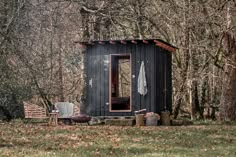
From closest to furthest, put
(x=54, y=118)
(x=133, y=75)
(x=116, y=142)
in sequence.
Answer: (x=116, y=142), (x=54, y=118), (x=133, y=75)

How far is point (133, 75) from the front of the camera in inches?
748

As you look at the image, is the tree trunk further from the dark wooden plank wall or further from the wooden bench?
the wooden bench

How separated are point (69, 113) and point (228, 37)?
632 cm

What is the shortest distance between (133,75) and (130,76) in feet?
0.75

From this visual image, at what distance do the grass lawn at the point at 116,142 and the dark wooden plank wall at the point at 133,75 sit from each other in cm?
321

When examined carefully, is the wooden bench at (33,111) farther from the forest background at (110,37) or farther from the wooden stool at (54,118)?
the wooden stool at (54,118)

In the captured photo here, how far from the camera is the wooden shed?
18828 mm

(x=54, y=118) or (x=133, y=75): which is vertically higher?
(x=133, y=75)

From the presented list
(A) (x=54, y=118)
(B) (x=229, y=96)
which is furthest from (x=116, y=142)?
(B) (x=229, y=96)

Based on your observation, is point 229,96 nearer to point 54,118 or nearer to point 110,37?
point 110,37

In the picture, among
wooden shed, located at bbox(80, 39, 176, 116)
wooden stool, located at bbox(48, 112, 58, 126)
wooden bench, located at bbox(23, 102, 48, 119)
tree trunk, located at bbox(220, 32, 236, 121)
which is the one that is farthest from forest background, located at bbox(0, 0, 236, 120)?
wooden stool, located at bbox(48, 112, 58, 126)

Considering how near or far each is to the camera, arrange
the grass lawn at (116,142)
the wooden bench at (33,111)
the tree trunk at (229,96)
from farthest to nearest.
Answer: the wooden bench at (33,111)
the tree trunk at (229,96)
the grass lawn at (116,142)

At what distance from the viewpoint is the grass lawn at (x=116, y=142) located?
10.6 metres

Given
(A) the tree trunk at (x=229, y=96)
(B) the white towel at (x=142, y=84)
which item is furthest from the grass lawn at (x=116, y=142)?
(A) the tree trunk at (x=229, y=96)
